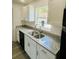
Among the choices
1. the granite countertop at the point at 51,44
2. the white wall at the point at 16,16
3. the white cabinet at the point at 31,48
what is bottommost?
the white cabinet at the point at 31,48

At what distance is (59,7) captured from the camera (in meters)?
1.90

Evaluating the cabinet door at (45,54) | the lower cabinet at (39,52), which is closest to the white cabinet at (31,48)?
the lower cabinet at (39,52)

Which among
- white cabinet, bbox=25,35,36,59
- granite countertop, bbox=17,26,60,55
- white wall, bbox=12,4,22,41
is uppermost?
white wall, bbox=12,4,22,41

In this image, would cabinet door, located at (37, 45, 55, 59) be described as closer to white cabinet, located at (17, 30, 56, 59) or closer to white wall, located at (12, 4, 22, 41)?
white cabinet, located at (17, 30, 56, 59)

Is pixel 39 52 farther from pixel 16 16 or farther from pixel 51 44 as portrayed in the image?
pixel 16 16

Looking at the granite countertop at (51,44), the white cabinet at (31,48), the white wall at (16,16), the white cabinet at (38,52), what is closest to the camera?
the granite countertop at (51,44)

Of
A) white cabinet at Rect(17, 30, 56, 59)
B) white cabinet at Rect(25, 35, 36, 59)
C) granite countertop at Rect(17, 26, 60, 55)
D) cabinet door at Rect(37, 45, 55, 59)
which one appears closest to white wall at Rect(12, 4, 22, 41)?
white cabinet at Rect(25, 35, 36, 59)

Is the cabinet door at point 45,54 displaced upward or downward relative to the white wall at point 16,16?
downward

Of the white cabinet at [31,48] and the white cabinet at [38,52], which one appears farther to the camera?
the white cabinet at [31,48]

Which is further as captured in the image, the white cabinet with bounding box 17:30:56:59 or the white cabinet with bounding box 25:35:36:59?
the white cabinet with bounding box 25:35:36:59

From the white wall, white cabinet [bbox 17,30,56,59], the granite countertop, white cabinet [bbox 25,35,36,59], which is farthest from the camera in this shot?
the white wall

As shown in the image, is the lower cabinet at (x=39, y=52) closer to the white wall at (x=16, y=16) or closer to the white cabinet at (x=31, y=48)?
the white cabinet at (x=31, y=48)
